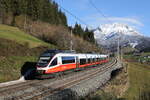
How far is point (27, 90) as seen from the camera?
19.3m

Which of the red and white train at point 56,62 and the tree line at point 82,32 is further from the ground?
the tree line at point 82,32

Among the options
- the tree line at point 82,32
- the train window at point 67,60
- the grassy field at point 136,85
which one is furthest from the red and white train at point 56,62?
the tree line at point 82,32

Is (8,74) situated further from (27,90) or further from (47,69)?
(27,90)

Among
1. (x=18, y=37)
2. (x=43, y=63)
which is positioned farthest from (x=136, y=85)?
(x=18, y=37)

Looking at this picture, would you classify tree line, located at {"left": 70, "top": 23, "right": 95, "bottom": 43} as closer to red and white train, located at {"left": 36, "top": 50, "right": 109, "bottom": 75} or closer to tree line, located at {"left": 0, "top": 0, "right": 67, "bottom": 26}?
tree line, located at {"left": 0, "top": 0, "right": 67, "bottom": 26}

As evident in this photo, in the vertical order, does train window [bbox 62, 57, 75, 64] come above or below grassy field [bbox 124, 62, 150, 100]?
above

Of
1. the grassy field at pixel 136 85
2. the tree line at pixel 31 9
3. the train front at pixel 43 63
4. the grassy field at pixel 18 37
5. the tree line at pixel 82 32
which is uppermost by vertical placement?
the tree line at pixel 31 9

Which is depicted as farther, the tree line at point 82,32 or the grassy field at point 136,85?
the tree line at point 82,32

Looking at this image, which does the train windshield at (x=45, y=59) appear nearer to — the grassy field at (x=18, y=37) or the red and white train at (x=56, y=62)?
the red and white train at (x=56, y=62)

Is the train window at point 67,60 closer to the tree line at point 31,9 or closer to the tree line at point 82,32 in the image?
the tree line at point 31,9

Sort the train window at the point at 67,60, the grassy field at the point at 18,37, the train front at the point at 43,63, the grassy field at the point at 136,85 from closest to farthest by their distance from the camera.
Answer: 1. the train front at the point at 43,63
2. the grassy field at the point at 136,85
3. the train window at the point at 67,60
4. the grassy field at the point at 18,37

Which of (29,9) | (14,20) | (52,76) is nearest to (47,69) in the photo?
(52,76)

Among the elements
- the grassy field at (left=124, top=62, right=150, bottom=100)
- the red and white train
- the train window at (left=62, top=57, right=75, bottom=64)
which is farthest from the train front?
the grassy field at (left=124, top=62, right=150, bottom=100)

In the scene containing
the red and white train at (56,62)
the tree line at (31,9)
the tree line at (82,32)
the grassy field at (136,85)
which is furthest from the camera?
the tree line at (82,32)
